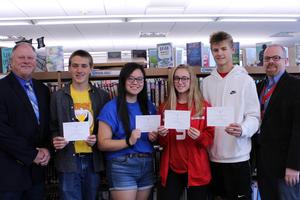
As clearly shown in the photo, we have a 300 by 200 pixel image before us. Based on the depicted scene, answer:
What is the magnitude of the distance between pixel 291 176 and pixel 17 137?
2114 millimetres

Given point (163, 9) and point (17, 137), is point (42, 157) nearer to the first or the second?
point (17, 137)

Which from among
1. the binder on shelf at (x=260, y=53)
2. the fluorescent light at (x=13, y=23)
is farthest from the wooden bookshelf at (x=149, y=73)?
the fluorescent light at (x=13, y=23)

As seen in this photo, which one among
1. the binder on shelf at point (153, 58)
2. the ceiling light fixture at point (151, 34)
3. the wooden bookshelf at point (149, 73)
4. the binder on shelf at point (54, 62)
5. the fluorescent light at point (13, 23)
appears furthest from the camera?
the ceiling light fixture at point (151, 34)

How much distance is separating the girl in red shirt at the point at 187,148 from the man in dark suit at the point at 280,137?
524mm

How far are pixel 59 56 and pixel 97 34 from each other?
20.6 feet

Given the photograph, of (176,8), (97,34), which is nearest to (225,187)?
(176,8)

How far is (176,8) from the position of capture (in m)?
6.73

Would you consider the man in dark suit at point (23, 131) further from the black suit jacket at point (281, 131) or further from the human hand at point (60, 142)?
the black suit jacket at point (281, 131)

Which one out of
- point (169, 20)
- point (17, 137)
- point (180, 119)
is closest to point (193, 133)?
point (180, 119)

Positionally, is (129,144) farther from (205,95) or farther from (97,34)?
(97,34)

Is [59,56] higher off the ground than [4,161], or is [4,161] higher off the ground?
[59,56]

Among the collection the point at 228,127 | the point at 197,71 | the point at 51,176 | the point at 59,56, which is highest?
the point at 59,56

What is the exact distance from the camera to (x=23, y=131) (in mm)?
2389

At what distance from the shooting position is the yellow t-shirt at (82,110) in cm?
247
